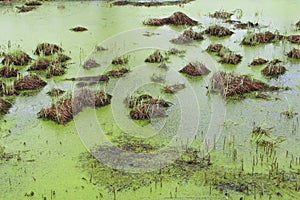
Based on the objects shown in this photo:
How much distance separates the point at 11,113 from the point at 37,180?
1.57 m

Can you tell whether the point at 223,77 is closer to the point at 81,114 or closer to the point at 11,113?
the point at 81,114

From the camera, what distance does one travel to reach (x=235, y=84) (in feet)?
17.9

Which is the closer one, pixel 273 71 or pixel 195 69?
pixel 273 71

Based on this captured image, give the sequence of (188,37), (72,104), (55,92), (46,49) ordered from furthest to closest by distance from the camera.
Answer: (188,37) < (46,49) < (55,92) < (72,104)

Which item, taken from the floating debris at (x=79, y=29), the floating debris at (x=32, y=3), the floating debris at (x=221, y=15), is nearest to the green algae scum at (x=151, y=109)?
the floating debris at (x=79, y=29)

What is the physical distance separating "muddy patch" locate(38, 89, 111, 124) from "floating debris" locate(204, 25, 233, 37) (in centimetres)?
343

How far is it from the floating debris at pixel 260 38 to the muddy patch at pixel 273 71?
1376 millimetres

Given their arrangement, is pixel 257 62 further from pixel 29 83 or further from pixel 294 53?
pixel 29 83

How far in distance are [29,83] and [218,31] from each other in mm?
3946

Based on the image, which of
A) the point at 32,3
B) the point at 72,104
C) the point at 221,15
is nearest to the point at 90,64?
the point at 72,104

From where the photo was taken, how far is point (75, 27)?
849cm

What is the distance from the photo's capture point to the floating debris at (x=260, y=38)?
24.1ft

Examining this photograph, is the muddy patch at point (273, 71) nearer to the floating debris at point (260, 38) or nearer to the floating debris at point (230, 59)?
the floating debris at point (230, 59)

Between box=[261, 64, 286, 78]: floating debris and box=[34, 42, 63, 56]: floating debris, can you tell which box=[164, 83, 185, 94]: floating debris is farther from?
box=[34, 42, 63, 56]: floating debris
